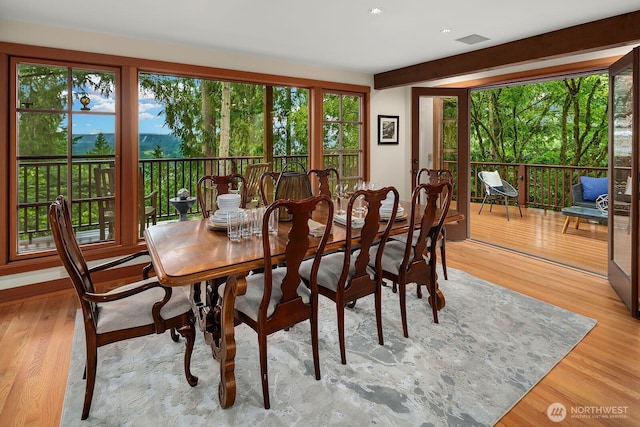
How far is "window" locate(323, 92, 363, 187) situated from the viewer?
537 cm

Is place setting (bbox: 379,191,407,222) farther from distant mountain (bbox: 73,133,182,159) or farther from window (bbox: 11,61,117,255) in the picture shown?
distant mountain (bbox: 73,133,182,159)

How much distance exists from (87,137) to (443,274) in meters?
3.71

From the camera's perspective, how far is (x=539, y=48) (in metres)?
3.65

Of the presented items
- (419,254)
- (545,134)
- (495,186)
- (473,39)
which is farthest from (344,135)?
(545,134)

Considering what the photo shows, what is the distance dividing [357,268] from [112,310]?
1.39 meters

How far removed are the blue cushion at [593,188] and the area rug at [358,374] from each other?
3.55 metres

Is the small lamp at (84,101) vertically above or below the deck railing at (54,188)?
above

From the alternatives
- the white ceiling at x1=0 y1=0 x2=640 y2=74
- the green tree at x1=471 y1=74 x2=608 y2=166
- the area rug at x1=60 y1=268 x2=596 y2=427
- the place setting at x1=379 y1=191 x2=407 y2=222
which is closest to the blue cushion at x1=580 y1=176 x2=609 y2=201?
the green tree at x1=471 y1=74 x2=608 y2=166

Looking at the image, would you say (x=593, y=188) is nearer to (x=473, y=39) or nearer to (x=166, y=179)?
(x=473, y=39)

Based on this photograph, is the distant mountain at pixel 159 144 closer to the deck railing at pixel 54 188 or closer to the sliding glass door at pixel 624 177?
the deck railing at pixel 54 188

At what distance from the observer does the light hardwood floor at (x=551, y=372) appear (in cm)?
195

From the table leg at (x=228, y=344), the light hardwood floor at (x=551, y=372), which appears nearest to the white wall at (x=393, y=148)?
the light hardwood floor at (x=551, y=372)

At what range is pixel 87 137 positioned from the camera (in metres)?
3.69

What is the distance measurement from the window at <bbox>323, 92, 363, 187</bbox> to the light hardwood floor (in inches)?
97.0
